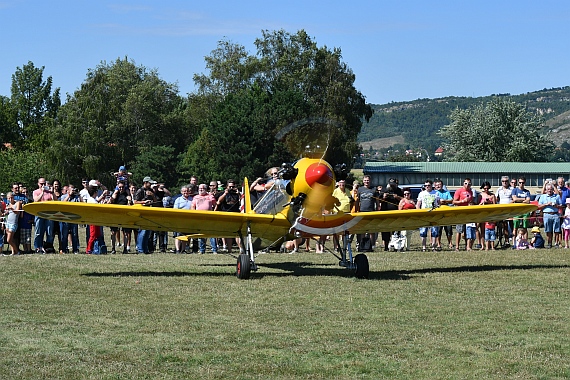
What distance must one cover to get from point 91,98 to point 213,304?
77.0 m

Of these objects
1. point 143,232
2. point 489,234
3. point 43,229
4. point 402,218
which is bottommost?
point 489,234

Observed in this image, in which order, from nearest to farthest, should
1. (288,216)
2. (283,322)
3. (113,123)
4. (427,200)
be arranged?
(283,322), (288,216), (427,200), (113,123)

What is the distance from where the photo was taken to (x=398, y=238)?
2152 cm

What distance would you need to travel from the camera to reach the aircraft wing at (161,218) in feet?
44.7

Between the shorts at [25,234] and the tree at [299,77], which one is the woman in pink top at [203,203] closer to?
the shorts at [25,234]

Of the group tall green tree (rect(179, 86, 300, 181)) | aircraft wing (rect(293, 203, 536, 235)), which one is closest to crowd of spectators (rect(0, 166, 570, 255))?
aircraft wing (rect(293, 203, 536, 235))

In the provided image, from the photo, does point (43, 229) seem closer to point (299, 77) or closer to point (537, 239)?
point (537, 239)

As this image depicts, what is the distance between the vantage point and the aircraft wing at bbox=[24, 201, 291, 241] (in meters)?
13.6

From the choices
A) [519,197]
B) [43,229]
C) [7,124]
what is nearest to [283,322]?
[43,229]

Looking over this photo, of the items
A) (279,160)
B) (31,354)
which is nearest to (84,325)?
(31,354)

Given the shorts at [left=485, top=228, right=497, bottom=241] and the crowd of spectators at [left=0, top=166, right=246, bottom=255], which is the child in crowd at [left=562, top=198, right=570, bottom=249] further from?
the crowd of spectators at [left=0, top=166, right=246, bottom=255]

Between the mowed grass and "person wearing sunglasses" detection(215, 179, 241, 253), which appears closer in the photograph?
the mowed grass

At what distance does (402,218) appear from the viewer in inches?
590

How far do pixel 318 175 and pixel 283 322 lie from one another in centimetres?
374
